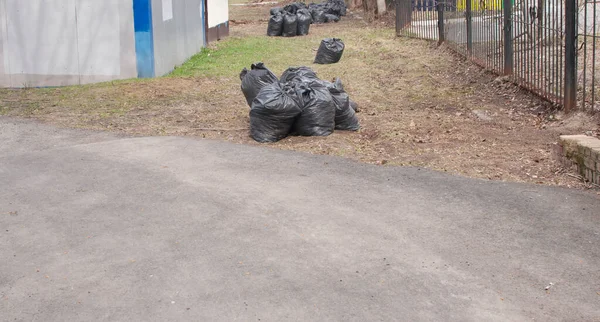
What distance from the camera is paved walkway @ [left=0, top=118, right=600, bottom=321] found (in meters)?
4.71

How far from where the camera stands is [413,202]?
6734 millimetres

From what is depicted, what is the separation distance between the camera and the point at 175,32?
644 inches

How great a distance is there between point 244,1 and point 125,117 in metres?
37.4

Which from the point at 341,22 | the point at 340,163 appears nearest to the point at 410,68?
the point at 340,163

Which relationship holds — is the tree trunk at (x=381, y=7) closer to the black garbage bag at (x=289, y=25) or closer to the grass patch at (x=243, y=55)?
the black garbage bag at (x=289, y=25)

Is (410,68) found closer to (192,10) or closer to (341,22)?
(192,10)

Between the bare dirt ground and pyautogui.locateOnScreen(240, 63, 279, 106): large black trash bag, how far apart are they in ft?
1.20

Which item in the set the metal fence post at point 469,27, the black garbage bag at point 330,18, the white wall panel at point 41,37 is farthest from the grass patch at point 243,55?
the black garbage bag at point 330,18

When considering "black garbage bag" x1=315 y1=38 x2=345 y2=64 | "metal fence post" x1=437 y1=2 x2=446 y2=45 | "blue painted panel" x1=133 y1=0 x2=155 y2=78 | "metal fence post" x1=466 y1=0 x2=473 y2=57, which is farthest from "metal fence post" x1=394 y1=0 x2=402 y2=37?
"blue painted panel" x1=133 y1=0 x2=155 y2=78

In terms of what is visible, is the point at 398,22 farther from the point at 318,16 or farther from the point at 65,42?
the point at 65,42

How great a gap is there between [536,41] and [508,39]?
1355 millimetres

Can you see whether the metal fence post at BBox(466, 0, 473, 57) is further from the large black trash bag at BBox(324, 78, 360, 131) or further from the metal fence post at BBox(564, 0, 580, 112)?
the large black trash bag at BBox(324, 78, 360, 131)

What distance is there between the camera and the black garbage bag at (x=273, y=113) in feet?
29.4

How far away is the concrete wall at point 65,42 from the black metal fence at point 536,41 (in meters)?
6.07
